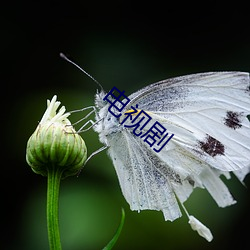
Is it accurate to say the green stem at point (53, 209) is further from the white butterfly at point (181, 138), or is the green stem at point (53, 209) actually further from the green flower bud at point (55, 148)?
the white butterfly at point (181, 138)

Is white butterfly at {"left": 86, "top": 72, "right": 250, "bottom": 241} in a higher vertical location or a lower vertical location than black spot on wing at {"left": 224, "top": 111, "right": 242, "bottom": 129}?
lower

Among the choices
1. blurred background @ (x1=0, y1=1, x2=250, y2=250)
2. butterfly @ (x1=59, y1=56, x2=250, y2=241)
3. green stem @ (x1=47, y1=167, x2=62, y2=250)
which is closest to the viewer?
green stem @ (x1=47, y1=167, x2=62, y2=250)

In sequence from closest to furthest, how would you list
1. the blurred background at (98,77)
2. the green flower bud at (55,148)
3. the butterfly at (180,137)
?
1. the green flower bud at (55,148)
2. the butterfly at (180,137)
3. the blurred background at (98,77)

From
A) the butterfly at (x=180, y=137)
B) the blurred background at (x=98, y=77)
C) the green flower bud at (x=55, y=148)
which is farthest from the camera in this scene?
the blurred background at (x=98, y=77)

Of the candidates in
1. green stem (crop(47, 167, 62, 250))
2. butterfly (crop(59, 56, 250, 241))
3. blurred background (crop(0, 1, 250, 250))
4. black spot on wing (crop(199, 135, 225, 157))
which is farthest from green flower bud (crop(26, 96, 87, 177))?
blurred background (crop(0, 1, 250, 250))

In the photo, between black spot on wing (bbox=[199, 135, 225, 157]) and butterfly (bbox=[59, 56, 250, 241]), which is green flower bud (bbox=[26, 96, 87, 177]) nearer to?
butterfly (bbox=[59, 56, 250, 241])

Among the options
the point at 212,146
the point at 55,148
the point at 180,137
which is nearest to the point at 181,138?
the point at 180,137

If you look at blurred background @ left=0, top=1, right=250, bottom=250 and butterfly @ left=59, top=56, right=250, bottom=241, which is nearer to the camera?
butterfly @ left=59, top=56, right=250, bottom=241

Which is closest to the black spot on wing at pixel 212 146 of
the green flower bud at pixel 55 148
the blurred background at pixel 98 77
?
the green flower bud at pixel 55 148
